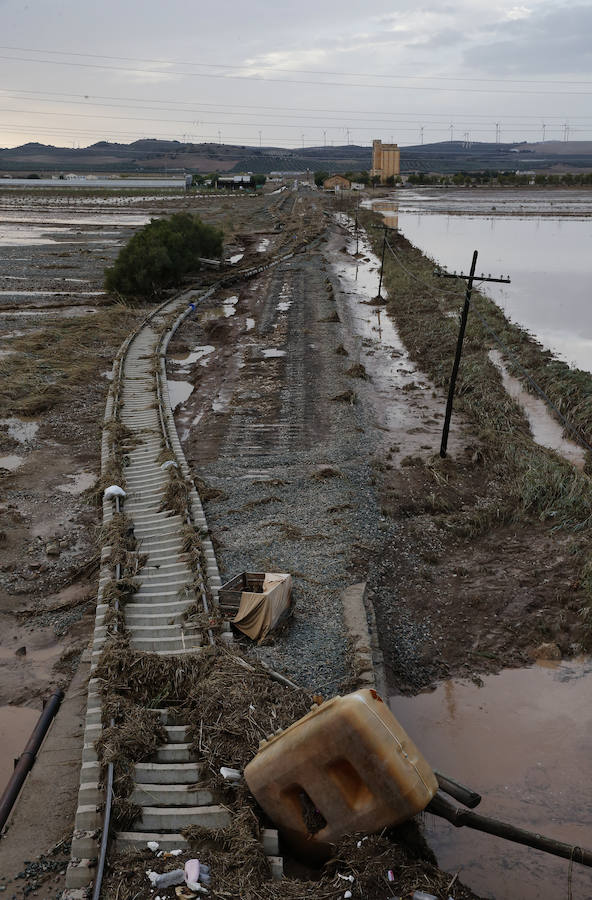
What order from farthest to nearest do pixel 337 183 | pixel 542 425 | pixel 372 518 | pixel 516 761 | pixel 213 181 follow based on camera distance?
pixel 213 181 → pixel 337 183 → pixel 542 425 → pixel 372 518 → pixel 516 761

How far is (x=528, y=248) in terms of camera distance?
2265 inches

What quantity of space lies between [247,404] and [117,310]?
15.3m

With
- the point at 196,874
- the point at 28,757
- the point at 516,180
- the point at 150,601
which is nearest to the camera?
the point at 196,874

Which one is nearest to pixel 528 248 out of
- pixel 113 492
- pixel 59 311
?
pixel 59 311

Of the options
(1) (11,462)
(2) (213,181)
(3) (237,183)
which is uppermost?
(2) (213,181)

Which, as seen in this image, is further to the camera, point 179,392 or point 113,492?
point 179,392

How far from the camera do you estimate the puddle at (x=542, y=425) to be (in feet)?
67.4

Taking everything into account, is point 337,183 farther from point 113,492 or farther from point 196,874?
point 196,874

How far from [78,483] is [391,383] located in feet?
42.1

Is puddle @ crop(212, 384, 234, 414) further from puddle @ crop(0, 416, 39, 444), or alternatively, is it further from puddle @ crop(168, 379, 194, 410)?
puddle @ crop(0, 416, 39, 444)

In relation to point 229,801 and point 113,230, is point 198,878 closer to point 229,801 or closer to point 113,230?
point 229,801

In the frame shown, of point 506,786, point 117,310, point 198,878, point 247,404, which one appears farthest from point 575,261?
point 198,878

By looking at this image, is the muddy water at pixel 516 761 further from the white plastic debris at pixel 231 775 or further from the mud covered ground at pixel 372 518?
the white plastic debris at pixel 231 775

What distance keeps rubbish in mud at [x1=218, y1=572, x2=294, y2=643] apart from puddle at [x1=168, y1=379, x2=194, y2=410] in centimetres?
1281
